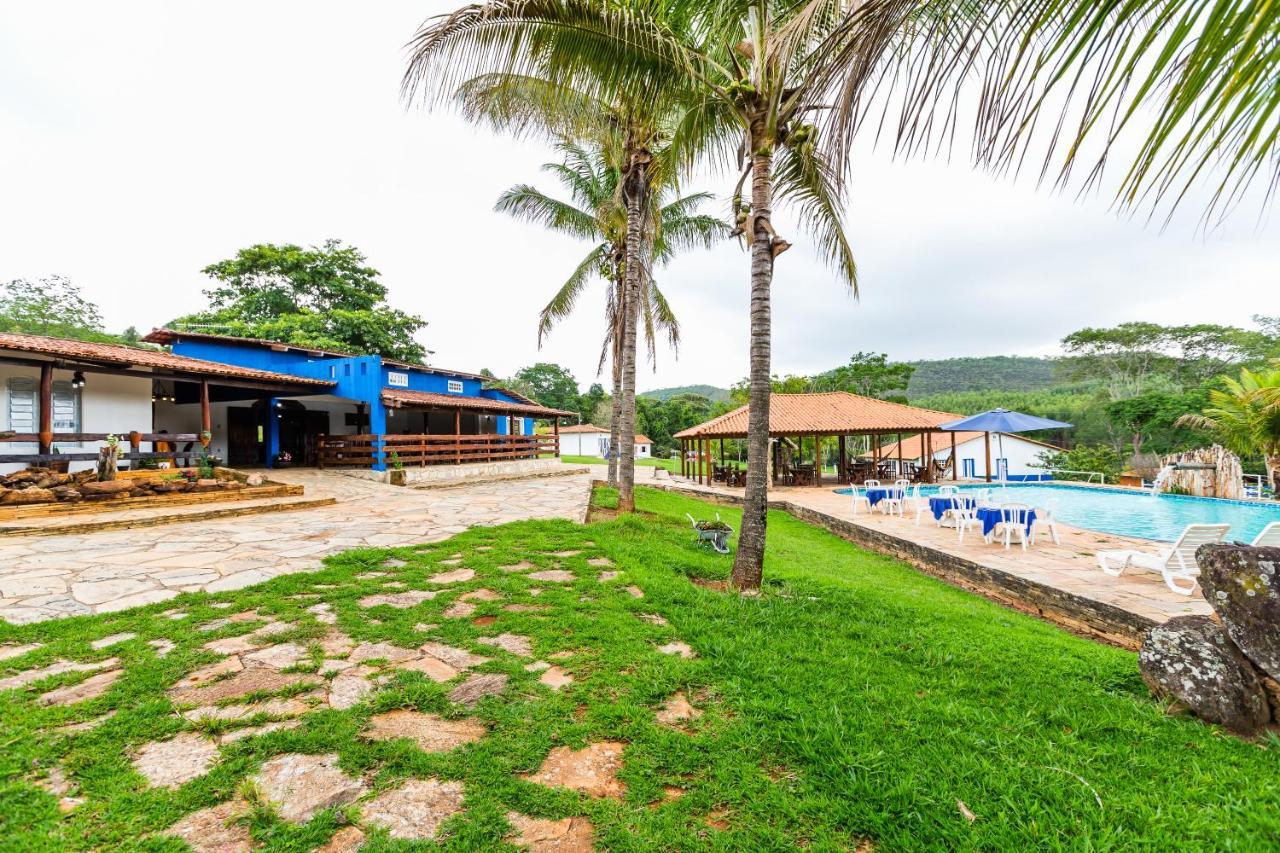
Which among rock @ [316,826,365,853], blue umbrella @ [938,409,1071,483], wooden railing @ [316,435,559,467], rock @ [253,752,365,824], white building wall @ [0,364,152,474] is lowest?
rock @ [316,826,365,853]

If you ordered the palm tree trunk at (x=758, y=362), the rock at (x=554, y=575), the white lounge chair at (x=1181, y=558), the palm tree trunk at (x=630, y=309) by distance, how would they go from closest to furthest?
the palm tree trunk at (x=758, y=362)
the rock at (x=554, y=575)
the white lounge chair at (x=1181, y=558)
the palm tree trunk at (x=630, y=309)

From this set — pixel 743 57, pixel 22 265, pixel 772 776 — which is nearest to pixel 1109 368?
pixel 743 57

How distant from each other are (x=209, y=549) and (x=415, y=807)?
6.04 metres

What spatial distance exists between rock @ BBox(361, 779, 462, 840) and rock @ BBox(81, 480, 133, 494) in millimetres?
10600

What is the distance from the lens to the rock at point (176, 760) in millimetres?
1981

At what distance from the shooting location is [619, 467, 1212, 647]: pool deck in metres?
5.04

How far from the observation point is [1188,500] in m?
14.1

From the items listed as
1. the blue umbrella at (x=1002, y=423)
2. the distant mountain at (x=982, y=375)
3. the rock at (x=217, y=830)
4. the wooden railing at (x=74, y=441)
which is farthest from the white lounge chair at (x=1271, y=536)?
the distant mountain at (x=982, y=375)

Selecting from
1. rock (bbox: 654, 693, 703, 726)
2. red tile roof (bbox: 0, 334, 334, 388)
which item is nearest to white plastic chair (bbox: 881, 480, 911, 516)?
rock (bbox: 654, 693, 703, 726)

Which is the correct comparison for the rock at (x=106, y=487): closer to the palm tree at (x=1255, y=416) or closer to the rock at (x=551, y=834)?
the rock at (x=551, y=834)

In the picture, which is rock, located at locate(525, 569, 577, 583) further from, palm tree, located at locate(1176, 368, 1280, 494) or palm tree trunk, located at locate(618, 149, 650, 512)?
palm tree, located at locate(1176, 368, 1280, 494)

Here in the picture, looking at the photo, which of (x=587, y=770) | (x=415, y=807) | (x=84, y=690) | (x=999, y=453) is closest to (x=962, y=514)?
(x=587, y=770)

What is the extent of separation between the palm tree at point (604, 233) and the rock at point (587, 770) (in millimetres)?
9447

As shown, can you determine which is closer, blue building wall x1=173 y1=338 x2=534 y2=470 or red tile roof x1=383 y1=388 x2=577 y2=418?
red tile roof x1=383 y1=388 x2=577 y2=418
